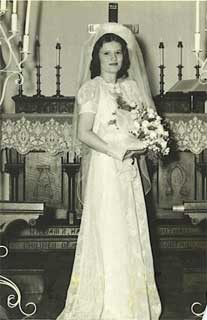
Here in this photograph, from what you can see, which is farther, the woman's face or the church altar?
the church altar

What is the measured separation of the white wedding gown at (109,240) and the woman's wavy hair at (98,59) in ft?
0.25

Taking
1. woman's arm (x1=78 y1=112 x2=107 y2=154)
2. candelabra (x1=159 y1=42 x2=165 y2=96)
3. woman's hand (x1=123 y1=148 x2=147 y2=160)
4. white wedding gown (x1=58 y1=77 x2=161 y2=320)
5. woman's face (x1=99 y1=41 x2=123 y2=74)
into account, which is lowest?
white wedding gown (x1=58 y1=77 x2=161 y2=320)

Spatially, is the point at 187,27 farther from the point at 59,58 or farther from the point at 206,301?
the point at 206,301

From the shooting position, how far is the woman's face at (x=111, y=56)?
3.53 m

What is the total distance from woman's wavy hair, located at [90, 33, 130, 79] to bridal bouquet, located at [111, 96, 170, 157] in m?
0.22

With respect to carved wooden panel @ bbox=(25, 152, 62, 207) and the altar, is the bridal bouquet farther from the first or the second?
carved wooden panel @ bbox=(25, 152, 62, 207)

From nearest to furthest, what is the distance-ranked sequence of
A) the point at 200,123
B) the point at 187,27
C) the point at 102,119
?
1. the point at 102,119
2. the point at 200,123
3. the point at 187,27

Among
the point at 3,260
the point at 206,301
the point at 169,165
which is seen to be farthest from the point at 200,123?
the point at 3,260

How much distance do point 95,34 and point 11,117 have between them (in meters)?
1.20

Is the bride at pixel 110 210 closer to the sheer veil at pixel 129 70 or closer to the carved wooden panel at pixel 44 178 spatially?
the sheer veil at pixel 129 70

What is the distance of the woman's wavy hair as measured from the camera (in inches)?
140

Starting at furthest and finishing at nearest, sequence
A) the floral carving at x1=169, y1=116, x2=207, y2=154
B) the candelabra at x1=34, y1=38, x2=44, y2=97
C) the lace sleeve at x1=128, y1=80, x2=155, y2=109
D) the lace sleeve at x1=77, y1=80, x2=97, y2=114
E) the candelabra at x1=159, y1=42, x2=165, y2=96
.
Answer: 1. the candelabra at x1=34, y1=38, x2=44, y2=97
2. the candelabra at x1=159, y1=42, x2=165, y2=96
3. the floral carving at x1=169, y1=116, x2=207, y2=154
4. the lace sleeve at x1=128, y1=80, x2=155, y2=109
5. the lace sleeve at x1=77, y1=80, x2=97, y2=114

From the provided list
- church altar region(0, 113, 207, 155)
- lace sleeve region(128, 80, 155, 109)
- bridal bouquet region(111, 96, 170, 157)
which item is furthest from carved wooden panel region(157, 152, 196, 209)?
bridal bouquet region(111, 96, 170, 157)

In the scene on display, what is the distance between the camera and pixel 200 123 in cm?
457
